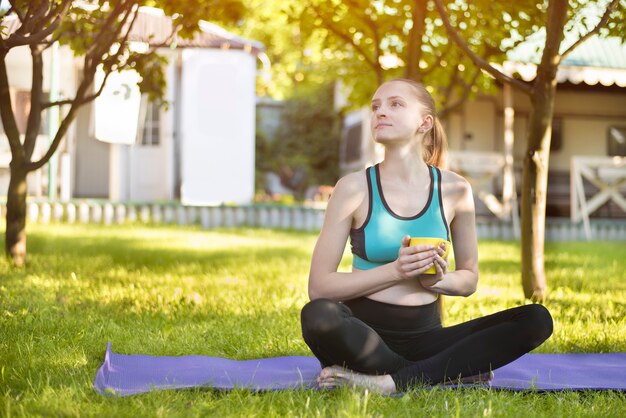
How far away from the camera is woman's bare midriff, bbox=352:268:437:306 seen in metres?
3.40

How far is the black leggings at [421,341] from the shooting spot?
3.21 m

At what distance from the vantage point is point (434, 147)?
3.77m

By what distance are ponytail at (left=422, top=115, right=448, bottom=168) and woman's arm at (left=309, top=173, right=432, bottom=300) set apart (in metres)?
0.45

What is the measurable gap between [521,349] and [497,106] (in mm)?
13638

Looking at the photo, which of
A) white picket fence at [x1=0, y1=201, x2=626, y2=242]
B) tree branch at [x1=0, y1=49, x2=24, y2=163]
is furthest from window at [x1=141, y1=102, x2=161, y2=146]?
tree branch at [x1=0, y1=49, x2=24, y2=163]

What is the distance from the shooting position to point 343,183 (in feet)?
11.2

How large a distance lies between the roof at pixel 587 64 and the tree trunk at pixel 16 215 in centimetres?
845

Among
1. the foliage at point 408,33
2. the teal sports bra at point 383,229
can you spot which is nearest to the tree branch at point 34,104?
the foliage at point 408,33

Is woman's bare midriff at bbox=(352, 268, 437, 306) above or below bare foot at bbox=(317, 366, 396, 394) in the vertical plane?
above

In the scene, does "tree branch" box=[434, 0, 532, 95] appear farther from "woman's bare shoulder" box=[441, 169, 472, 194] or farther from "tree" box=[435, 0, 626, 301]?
"woman's bare shoulder" box=[441, 169, 472, 194]

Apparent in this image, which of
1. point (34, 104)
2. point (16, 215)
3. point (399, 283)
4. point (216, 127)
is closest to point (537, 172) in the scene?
point (399, 283)

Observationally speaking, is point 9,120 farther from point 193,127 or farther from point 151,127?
point 151,127

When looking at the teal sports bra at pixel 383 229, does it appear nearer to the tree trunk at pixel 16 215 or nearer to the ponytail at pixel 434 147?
the ponytail at pixel 434 147

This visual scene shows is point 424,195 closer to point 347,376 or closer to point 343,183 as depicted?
point 343,183
